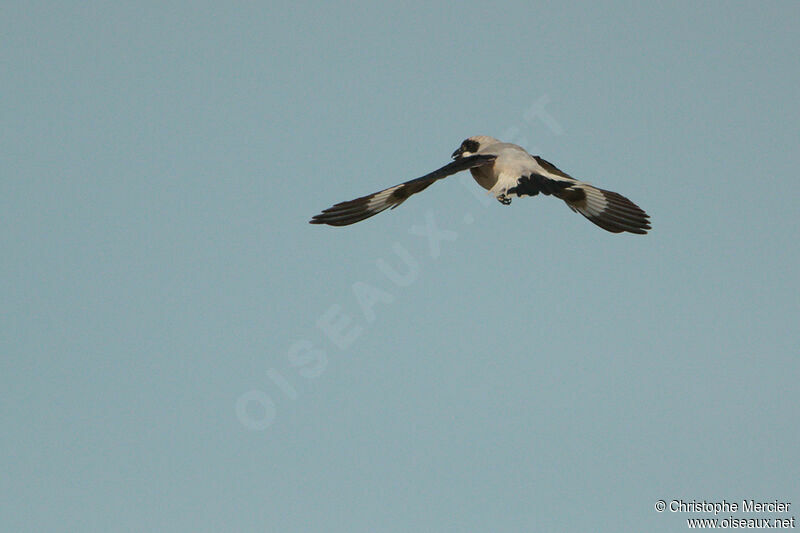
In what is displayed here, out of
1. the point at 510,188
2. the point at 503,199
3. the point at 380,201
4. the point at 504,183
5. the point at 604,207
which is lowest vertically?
the point at 380,201

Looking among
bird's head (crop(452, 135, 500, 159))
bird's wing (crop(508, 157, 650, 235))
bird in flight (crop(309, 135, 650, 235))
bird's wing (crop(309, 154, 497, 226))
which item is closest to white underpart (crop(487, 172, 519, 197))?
bird in flight (crop(309, 135, 650, 235))

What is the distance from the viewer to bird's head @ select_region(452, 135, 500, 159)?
13.3m

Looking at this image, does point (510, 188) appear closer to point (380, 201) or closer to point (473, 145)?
point (380, 201)

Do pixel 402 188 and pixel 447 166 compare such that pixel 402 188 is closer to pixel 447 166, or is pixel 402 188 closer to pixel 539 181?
pixel 447 166

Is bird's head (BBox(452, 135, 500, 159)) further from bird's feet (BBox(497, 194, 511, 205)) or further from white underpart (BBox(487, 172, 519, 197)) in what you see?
bird's feet (BBox(497, 194, 511, 205))

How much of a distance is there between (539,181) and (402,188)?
4.99 feet

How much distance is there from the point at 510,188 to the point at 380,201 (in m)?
1.49

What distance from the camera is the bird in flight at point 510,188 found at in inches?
467

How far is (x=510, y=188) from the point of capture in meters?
11.7

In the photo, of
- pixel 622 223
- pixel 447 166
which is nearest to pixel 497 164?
pixel 447 166

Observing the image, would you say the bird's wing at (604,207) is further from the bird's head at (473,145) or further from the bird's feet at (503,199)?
the bird's feet at (503,199)

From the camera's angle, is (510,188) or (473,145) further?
(473,145)

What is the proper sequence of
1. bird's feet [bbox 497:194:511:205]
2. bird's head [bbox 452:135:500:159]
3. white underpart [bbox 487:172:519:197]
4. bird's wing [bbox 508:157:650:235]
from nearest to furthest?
1. bird's feet [bbox 497:194:511:205]
2. white underpart [bbox 487:172:519:197]
3. bird's wing [bbox 508:157:650:235]
4. bird's head [bbox 452:135:500:159]

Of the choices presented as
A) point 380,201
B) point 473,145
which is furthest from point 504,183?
point 473,145
